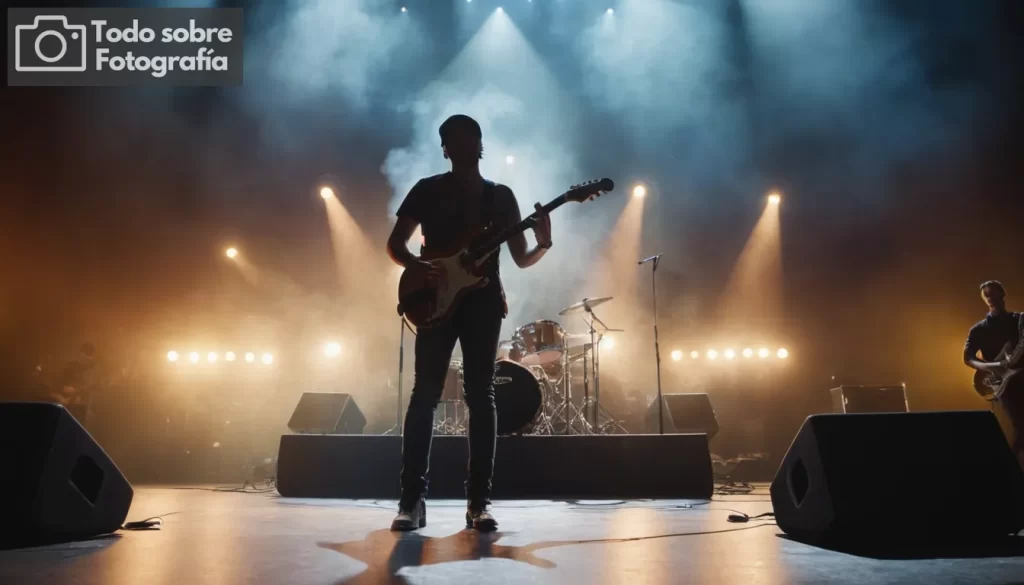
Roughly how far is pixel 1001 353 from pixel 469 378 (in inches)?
166

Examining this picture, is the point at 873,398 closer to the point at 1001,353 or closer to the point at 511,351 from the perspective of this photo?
the point at 1001,353

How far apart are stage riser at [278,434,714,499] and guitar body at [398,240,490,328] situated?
184 cm

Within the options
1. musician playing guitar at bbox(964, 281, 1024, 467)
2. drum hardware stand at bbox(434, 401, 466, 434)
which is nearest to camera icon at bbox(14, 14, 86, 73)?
drum hardware stand at bbox(434, 401, 466, 434)

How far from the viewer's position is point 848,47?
26.5 feet

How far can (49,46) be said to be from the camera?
730 centimetres

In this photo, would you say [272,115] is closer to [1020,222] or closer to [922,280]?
[922,280]

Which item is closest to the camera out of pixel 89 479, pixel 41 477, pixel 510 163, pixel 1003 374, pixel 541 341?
pixel 41 477

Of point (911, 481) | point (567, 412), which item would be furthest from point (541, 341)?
point (911, 481)

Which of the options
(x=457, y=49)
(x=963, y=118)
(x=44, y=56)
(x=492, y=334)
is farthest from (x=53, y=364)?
(x=963, y=118)

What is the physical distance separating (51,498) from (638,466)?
3.18 metres

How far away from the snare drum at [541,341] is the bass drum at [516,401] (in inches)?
57.3

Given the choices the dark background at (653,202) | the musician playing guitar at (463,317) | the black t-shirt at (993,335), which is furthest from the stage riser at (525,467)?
the dark background at (653,202)

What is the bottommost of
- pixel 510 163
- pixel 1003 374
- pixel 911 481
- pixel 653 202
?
pixel 911 481

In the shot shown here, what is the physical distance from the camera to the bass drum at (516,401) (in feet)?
14.6
